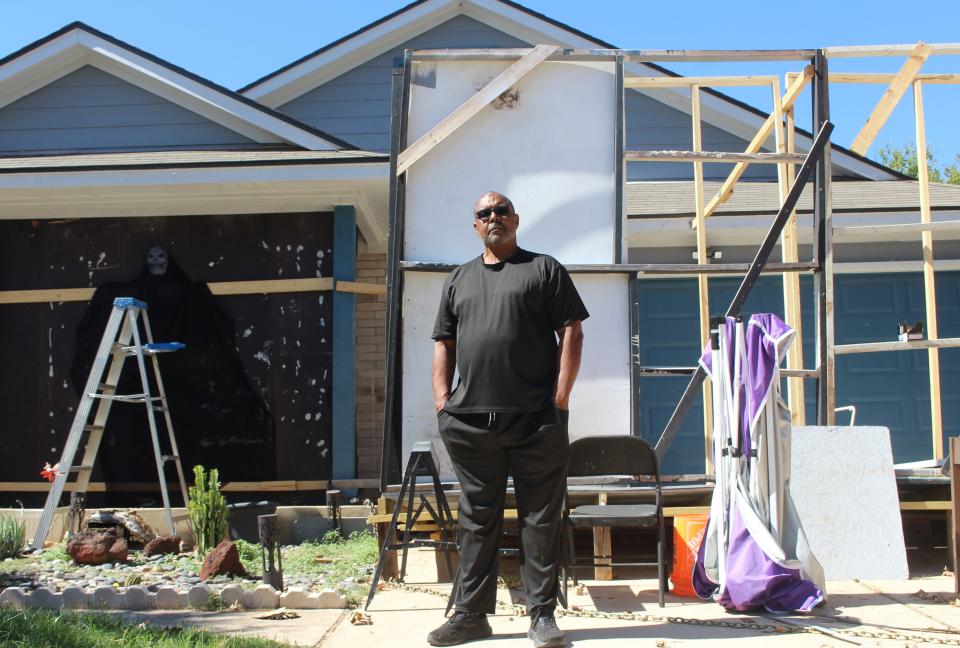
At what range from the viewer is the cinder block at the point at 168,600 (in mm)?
4758

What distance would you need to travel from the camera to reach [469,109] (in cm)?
572

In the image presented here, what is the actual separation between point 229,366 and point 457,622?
16.4 ft

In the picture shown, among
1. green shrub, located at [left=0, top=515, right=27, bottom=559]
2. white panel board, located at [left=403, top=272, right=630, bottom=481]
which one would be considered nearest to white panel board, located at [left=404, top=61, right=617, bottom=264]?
white panel board, located at [left=403, top=272, right=630, bottom=481]

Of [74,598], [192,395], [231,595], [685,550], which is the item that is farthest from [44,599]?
[192,395]

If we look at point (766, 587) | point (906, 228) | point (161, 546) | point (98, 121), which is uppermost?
point (98, 121)

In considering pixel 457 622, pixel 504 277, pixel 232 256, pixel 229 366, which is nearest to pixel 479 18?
pixel 232 256

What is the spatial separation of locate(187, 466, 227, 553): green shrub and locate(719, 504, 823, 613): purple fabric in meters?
3.72

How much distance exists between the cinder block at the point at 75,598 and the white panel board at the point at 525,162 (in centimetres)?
253

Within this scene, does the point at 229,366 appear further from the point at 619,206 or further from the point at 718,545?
the point at 718,545

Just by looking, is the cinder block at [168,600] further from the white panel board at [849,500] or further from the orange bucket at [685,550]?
the white panel board at [849,500]

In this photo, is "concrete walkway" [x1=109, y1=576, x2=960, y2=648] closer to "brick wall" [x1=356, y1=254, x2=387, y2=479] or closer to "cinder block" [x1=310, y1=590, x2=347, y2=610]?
"cinder block" [x1=310, y1=590, x2=347, y2=610]

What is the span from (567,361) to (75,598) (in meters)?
2.72

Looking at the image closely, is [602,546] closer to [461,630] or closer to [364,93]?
[461,630]

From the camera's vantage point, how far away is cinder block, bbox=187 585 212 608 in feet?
15.6
